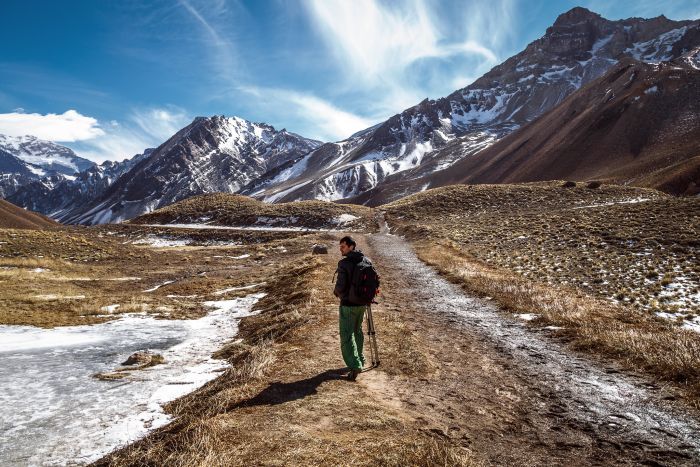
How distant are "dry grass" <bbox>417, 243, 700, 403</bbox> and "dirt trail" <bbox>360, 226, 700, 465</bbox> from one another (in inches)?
26.4

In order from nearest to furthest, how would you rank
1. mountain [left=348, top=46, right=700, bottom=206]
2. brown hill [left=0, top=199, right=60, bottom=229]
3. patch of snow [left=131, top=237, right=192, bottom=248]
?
patch of snow [left=131, top=237, right=192, bottom=248], mountain [left=348, top=46, right=700, bottom=206], brown hill [left=0, top=199, right=60, bottom=229]

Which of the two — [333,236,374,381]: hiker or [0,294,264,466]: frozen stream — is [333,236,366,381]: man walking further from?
[0,294,264,466]: frozen stream

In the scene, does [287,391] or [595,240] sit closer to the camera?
[287,391]

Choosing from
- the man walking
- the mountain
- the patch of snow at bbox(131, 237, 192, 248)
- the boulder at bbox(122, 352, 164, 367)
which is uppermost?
the mountain

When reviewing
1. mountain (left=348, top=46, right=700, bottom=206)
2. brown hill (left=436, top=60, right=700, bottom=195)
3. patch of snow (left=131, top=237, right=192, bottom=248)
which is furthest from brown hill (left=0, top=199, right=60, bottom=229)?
brown hill (left=436, top=60, right=700, bottom=195)

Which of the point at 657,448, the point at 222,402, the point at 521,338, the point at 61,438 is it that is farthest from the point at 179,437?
the point at 521,338

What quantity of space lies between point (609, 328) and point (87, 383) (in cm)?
1331

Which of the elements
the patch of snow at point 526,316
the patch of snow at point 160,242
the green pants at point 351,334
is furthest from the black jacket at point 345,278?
the patch of snow at point 160,242

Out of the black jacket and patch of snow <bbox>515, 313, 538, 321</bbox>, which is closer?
the black jacket

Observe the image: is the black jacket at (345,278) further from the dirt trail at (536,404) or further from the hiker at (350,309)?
the dirt trail at (536,404)

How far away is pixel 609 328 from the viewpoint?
1103 centimetres

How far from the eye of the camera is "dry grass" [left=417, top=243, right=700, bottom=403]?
26.0ft

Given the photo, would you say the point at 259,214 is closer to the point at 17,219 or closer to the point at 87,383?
the point at 87,383

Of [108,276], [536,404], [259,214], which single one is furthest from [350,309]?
[259,214]
